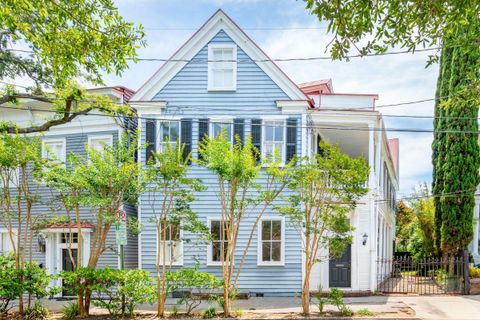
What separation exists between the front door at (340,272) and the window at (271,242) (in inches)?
83.0

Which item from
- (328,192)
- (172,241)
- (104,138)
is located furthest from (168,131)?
(328,192)

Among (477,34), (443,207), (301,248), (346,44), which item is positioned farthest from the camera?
(443,207)

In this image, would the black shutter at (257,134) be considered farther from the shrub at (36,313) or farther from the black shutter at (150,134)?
the shrub at (36,313)

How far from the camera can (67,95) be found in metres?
12.2

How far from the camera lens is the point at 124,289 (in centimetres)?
1222

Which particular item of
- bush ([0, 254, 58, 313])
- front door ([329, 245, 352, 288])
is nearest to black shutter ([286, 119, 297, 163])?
front door ([329, 245, 352, 288])

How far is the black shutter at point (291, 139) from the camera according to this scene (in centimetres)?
1631

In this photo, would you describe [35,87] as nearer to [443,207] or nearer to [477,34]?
[477,34]

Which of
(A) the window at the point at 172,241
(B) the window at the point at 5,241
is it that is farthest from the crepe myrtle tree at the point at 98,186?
(B) the window at the point at 5,241

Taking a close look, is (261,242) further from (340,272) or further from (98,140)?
(98,140)

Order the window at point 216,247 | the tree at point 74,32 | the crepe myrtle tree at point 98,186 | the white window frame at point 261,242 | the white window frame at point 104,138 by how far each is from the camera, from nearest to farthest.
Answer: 1. the tree at point 74,32
2. the crepe myrtle tree at point 98,186
3. the white window frame at point 261,242
4. the window at point 216,247
5. the white window frame at point 104,138

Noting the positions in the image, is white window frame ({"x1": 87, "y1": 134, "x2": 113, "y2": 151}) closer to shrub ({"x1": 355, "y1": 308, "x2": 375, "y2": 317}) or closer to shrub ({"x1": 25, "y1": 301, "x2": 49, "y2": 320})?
shrub ({"x1": 25, "y1": 301, "x2": 49, "y2": 320})

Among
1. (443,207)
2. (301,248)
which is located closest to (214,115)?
(301,248)

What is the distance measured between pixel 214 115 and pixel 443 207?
29.4 ft
